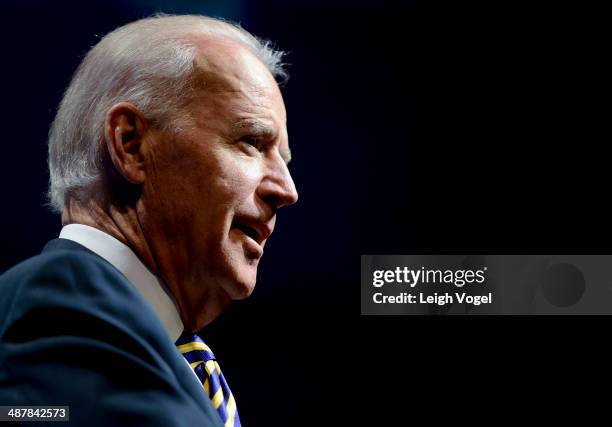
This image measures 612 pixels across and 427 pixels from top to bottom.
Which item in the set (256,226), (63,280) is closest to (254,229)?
(256,226)

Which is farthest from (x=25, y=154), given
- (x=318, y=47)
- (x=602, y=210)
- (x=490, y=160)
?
(x=602, y=210)

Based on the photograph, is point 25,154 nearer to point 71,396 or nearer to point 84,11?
point 84,11

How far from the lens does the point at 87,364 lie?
2.91 ft

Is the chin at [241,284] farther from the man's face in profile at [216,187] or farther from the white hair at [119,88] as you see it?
the white hair at [119,88]

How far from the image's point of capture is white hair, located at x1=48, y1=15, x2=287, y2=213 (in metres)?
1.18

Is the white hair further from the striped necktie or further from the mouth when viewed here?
the striped necktie

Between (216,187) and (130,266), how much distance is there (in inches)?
7.1

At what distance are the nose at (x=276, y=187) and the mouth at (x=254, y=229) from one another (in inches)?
1.7

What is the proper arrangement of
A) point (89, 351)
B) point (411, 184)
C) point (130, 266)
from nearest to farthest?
1. point (89, 351)
2. point (130, 266)
3. point (411, 184)

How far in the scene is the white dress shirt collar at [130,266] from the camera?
1113 millimetres

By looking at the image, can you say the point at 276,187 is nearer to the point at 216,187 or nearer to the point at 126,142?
the point at 216,187

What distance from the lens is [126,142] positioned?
3.84 feet

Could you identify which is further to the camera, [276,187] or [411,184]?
[411,184]

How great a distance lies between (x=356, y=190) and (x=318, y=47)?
0.44m
